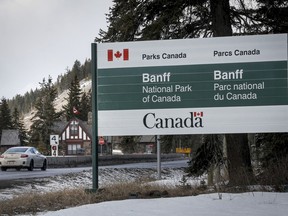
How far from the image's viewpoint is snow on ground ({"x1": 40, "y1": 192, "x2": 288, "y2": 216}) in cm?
769

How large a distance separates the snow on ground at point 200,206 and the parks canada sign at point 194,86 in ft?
7.64

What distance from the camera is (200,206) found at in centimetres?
825

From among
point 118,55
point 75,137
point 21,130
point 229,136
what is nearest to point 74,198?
point 118,55

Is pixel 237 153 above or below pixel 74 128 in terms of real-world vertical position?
below

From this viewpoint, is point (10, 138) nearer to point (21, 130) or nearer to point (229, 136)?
point (21, 130)

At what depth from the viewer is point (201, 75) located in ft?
36.9

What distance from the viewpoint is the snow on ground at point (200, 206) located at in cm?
769

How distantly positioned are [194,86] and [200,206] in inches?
146

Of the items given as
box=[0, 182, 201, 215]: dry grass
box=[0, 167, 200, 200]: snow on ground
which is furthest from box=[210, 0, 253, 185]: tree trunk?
box=[0, 182, 201, 215]: dry grass

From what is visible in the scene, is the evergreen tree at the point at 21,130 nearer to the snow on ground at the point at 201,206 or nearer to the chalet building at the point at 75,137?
the chalet building at the point at 75,137

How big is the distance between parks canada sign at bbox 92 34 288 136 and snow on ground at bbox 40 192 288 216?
2.33 meters

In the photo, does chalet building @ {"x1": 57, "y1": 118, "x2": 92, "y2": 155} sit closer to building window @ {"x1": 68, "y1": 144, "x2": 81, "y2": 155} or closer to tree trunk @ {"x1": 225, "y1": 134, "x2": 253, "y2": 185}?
building window @ {"x1": 68, "y1": 144, "x2": 81, "y2": 155}

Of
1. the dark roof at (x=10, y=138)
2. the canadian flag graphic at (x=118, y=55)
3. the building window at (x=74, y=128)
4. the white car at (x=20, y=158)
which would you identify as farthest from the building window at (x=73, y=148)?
the canadian flag graphic at (x=118, y=55)

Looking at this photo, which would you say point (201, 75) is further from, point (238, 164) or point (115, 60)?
point (238, 164)
